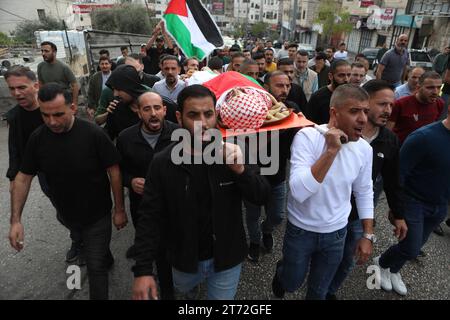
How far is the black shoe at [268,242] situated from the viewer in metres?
3.51

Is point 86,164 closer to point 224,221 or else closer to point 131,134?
point 131,134

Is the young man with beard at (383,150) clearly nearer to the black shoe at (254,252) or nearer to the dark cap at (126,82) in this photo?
the black shoe at (254,252)

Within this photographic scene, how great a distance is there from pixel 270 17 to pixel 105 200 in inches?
3158

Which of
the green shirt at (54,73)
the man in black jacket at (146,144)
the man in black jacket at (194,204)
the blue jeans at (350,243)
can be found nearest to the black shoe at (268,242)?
the blue jeans at (350,243)

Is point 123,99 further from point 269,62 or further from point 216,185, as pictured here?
point 269,62

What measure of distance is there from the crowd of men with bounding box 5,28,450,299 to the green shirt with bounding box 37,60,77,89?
254 centimetres

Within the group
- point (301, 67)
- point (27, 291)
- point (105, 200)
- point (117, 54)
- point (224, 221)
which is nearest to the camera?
point (224, 221)

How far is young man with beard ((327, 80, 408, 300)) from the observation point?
2461 millimetres

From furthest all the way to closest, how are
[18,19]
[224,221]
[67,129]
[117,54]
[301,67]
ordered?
[18,19] < [117,54] < [301,67] < [67,129] < [224,221]

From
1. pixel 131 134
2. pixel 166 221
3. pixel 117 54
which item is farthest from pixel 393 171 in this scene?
pixel 117 54

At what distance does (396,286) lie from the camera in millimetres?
3010

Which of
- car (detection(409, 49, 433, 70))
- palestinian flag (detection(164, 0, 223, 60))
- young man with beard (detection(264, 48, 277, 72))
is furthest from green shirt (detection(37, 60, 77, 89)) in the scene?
car (detection(409, 49, 433, 70))

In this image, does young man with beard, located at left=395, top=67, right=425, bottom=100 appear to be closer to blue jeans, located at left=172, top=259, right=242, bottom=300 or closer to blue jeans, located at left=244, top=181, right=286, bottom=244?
blue jeans, located at left=244, top=181, right=286, bottom=244

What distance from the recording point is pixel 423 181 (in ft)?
8.79
